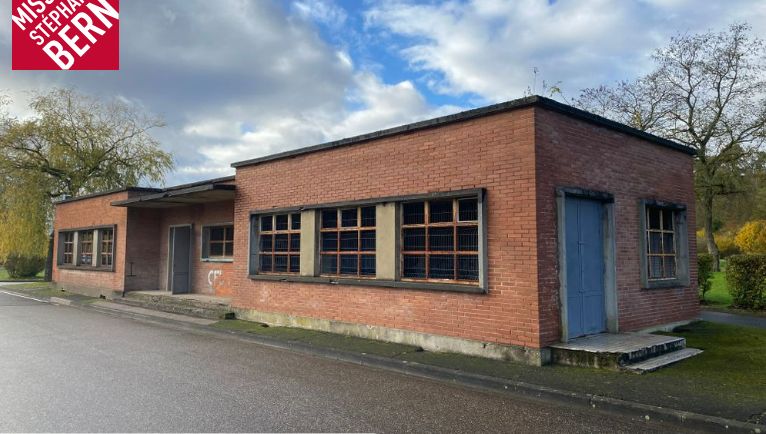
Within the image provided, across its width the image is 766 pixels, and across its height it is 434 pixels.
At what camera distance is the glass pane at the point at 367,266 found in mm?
10148

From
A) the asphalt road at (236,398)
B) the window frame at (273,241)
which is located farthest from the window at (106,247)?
the asphalt road at (236,398)

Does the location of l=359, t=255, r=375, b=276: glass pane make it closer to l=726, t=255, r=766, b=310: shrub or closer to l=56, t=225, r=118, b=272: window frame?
l=726, t=255, r=766, b=310: shrub

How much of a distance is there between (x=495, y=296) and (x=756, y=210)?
104 feet

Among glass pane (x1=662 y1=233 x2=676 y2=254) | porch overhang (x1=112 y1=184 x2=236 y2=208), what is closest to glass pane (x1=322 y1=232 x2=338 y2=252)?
porch overhang (x1=112 y1=184 x2=236 y2=208)

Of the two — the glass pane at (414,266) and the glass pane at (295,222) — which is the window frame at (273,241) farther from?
the glass pane at (414,266)

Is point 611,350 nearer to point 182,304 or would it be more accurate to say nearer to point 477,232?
point 477,232

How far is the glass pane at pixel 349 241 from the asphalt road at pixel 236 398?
8.37 feet

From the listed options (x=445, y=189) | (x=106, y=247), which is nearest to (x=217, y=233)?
(x=106, y=247)

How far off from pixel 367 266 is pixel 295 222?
2580mm

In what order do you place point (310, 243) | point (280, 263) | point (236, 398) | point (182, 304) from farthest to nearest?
point (182, 304) < point (280, 263) < point (310, 243) < point (236, 398)

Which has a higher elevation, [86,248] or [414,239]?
[86,248]

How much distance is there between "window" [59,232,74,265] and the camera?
22.7 m

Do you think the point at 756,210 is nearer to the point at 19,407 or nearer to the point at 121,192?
the point at 121,192

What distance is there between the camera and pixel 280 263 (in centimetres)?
1229
